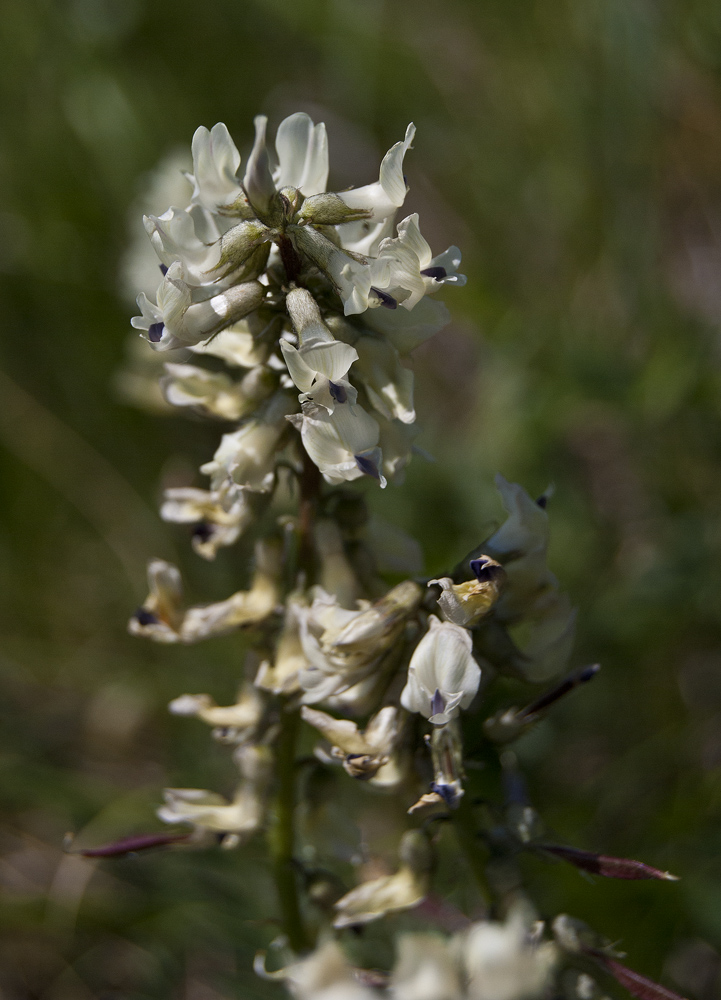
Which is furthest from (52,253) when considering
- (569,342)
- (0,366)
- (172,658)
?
(569,342)

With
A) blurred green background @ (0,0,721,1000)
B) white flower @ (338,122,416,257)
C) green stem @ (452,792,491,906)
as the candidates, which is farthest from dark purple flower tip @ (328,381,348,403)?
blurred green background @ (0,0,721,1000)

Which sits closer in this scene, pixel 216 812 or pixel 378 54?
pixel 216 812

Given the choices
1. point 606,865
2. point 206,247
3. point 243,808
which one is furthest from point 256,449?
point 606,865

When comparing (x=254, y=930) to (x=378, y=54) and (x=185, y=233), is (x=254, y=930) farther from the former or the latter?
(x=378, y=54)

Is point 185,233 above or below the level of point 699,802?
above

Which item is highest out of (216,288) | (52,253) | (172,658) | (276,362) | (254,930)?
(216,288)

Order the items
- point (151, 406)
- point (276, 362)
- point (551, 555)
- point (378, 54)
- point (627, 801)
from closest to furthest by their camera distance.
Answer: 1. point (276, 362)
2. point (627, 801)
3. point (551, 555)
4. point (151, 406)
5. point (378, 54)

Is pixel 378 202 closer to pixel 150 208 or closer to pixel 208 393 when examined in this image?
pixel 208 393
